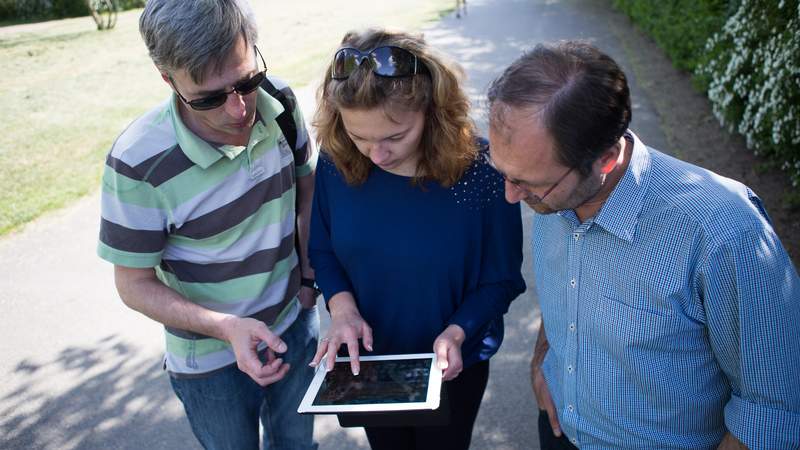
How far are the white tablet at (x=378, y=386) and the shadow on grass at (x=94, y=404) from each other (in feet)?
6.23

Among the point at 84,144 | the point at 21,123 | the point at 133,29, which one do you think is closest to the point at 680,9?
the point at 84,144

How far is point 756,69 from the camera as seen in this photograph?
225 inches

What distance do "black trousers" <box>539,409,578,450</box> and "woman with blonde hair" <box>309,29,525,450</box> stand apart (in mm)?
282

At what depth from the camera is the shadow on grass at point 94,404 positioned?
3.53 metres

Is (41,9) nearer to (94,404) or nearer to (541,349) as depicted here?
→ (94,404)

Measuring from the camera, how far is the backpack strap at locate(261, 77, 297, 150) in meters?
2.28

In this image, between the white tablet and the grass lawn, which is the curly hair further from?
the white tablet

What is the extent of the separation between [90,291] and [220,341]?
3.37 meters

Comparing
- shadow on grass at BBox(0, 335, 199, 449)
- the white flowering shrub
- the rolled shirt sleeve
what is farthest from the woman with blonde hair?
the white flowering shrub

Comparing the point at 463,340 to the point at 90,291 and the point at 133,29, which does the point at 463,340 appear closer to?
the point at 90,291

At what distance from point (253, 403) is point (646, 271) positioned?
4.93 ft

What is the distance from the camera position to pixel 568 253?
1.76 meters

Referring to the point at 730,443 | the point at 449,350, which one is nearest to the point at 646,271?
the point at 730,443

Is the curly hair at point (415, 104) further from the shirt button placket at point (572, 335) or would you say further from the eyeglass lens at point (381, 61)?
the shirt button placket at point (572, 335)
